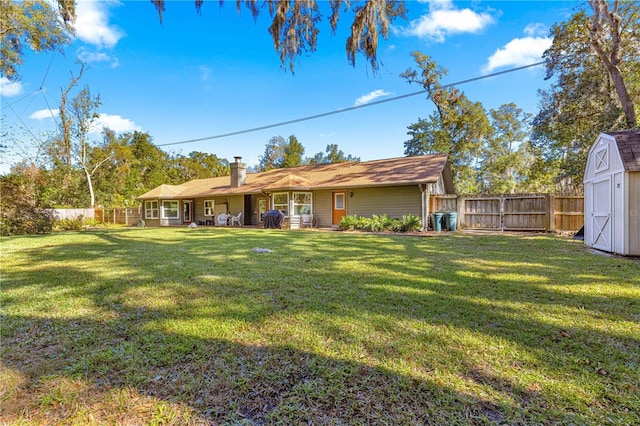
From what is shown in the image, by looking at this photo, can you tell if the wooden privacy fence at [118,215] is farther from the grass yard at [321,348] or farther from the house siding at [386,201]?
the grass yard at [321,348]

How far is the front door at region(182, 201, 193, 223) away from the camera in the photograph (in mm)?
22562

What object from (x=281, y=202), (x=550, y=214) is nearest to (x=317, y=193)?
(x=281, y=202)

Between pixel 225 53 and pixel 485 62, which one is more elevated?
pixel 225 53

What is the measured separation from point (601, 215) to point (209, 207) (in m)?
20.7

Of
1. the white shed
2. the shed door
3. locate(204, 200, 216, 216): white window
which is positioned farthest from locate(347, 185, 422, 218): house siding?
locate(204, 200, 216, 216): white window

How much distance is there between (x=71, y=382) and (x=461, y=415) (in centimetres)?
257

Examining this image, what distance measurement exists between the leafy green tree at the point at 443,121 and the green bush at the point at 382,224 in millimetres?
12214

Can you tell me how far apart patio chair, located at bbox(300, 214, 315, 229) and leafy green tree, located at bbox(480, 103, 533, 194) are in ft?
70.9

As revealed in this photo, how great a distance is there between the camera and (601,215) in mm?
7516

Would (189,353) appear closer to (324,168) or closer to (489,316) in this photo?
(489,316)

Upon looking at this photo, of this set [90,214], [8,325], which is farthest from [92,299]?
[90,214]

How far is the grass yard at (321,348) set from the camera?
1.81 meters

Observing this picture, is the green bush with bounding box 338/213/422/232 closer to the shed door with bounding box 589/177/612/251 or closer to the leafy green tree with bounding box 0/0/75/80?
the shed door with bounding box 589/177/612/251

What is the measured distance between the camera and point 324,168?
65.6 ft
